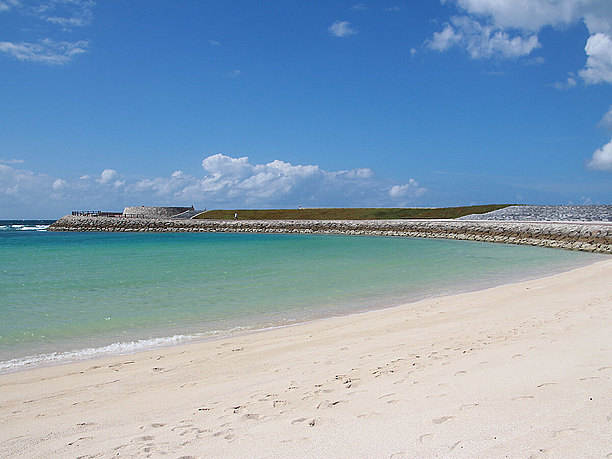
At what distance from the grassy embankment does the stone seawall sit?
810cm

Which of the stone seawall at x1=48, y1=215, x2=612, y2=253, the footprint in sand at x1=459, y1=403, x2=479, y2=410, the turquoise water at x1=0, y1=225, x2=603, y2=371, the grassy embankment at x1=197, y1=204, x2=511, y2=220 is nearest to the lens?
the footprint in sand at x1=459, y1=403, x2=479, y2=410

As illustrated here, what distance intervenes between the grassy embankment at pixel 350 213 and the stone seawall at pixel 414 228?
26.6ft

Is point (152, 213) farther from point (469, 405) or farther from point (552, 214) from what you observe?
point (469, 405)

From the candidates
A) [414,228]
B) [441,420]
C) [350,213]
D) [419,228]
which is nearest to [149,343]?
[441,420]

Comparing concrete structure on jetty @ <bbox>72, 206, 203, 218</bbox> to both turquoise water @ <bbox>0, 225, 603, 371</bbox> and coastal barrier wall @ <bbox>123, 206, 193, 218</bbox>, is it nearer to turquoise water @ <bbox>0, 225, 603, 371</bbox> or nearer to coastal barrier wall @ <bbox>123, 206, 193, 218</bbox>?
coastal barrier wall @ <bbox>123, 206, 193, 218</bbox>

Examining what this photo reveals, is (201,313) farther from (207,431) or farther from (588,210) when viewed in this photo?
(588,210)

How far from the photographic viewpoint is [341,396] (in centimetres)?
419

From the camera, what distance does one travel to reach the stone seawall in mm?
30016

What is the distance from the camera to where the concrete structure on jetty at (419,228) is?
30.1 m

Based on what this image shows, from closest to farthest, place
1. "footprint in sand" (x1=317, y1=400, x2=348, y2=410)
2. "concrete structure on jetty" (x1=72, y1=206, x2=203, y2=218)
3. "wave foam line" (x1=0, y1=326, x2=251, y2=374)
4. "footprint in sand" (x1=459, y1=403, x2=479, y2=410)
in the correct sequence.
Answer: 1. "footprint in sand" (x1=459, y1=403, x2=479, y2=410)
2. "footprint in sand" (x1=317, y1=400, x2=348, y2=410)
3. "wave foam line" (x1=0, y1=326, x2=251, y2=374)
4. "concrete structure on jetty" (x1=72, y1=206, x2=203, y2=218)

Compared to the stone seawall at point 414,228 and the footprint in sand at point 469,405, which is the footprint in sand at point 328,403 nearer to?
the footprint in sand at point 469,405

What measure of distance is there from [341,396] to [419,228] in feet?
146

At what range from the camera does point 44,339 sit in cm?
749

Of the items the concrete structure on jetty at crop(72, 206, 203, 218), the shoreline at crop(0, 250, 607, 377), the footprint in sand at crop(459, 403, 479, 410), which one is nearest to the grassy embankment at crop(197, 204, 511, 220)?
the concrete structure on jetty at crop(72, 206, 203, 218)
